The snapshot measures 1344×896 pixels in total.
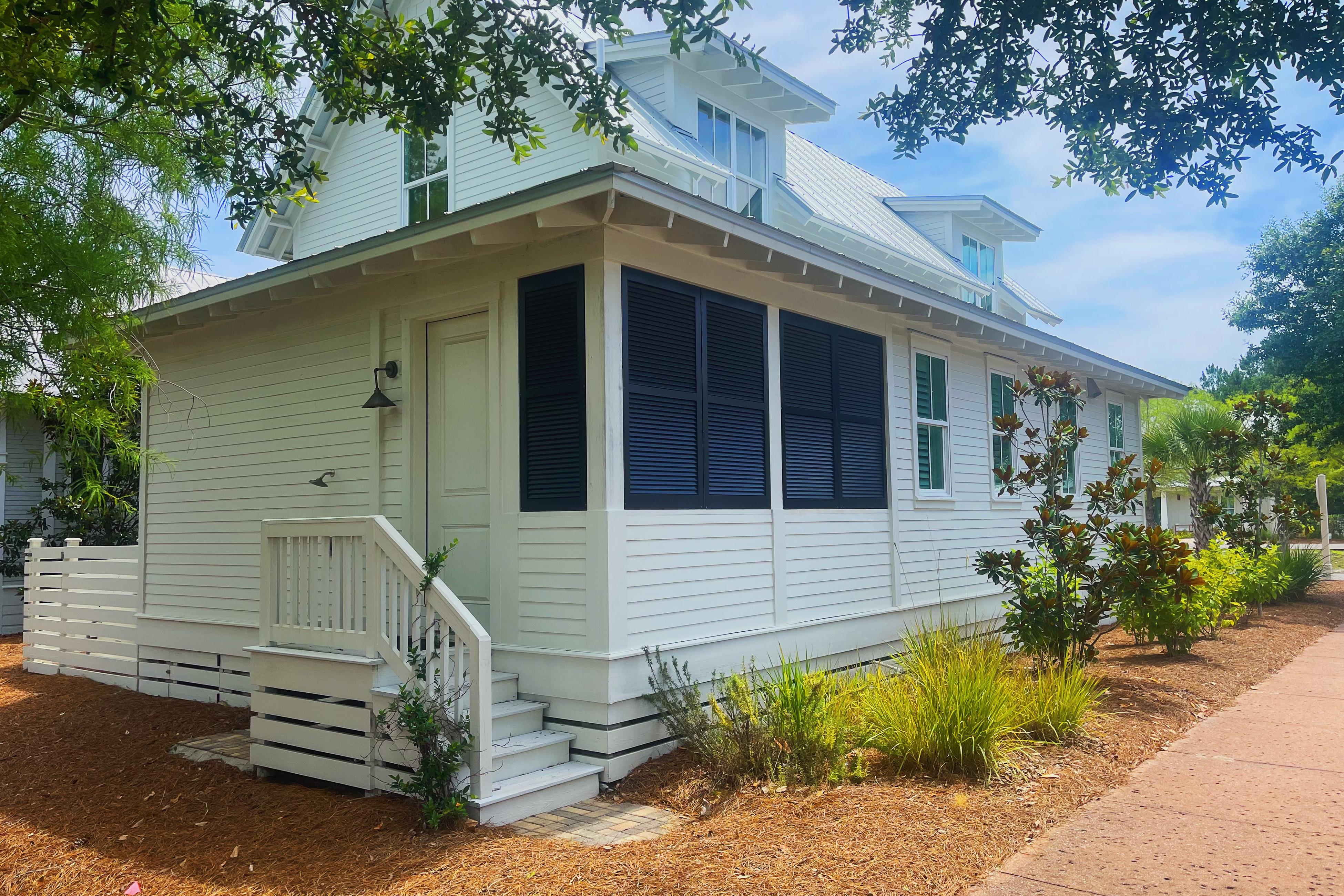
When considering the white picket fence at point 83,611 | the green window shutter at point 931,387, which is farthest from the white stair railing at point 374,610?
the green window shutter at point 931,387

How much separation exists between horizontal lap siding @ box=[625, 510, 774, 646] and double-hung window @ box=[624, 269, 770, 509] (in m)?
0.14

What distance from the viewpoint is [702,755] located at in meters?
5.70

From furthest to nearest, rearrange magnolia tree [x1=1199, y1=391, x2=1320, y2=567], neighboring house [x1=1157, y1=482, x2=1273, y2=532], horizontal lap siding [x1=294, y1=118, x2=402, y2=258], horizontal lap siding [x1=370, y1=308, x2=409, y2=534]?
neighboring house [x1=1157, y1=482, x2=1273, y2=532], magnolia tree [x1=1199, y1=391, x2=1320, y2=567], horizontal lap siding [x1=294, y1=118, x2=402, y2=258], horizontal lap siding [x1=370, y1=308, x2=409, y2=534]

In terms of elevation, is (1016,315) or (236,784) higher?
(1016,315)

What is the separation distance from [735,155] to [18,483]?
11139 mm

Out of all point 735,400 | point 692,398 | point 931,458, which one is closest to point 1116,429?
point 931,458

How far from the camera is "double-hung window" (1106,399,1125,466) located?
13.8 metres

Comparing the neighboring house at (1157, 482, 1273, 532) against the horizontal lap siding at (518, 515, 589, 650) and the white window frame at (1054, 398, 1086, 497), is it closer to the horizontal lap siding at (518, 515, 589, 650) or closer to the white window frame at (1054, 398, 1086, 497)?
the white window frame at (1054, 398, 1086, 497)

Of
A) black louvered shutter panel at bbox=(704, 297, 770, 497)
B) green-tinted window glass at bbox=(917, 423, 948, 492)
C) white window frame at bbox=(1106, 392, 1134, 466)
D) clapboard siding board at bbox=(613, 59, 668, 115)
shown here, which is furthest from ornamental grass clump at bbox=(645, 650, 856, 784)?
white window frame at bbox=(1106, 392, 1134, 466)

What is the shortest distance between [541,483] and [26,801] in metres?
3.73

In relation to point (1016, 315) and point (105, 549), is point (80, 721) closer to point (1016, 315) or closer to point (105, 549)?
point (105, 549)

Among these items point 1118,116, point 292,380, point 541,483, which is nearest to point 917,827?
point 541,483

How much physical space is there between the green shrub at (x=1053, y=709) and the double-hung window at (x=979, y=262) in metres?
11.0

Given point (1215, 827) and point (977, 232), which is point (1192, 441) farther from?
point (1215, 827)
